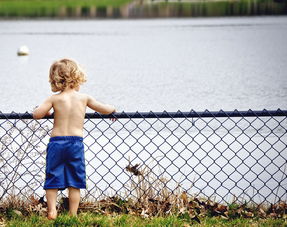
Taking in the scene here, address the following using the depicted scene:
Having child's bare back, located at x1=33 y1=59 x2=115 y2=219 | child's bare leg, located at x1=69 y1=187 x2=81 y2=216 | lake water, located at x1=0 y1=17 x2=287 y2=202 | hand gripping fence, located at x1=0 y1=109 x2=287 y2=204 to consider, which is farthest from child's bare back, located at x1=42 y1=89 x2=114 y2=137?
lake water, located at x1=0 y1=17 x2=287 y2=202

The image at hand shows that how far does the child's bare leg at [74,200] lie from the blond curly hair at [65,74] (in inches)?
30.9

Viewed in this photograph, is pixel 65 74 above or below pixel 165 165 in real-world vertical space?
above

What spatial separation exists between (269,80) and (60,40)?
58.7 ft

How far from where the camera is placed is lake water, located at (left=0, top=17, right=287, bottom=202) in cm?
730

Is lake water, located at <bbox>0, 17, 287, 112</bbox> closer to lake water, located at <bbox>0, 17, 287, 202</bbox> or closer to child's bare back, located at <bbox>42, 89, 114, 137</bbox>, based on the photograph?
lake water, located at <bbox>0, 17, 287, 202</bbox>

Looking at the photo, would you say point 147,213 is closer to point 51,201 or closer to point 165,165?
point 51,201

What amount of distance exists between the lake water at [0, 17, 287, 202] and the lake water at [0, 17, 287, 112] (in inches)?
1.0

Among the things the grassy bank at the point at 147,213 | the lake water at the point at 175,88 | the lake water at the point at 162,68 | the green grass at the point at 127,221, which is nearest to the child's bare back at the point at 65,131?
the green grass at the point at 127,221

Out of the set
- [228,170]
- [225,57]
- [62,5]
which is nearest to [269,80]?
[225,57]

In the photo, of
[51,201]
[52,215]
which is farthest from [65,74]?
[52,215]

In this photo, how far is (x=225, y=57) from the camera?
934 inches

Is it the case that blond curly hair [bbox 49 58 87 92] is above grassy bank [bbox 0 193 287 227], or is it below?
above

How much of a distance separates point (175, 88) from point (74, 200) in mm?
10570

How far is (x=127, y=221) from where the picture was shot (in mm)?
4996
